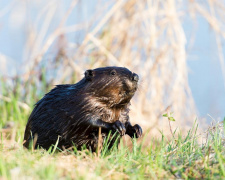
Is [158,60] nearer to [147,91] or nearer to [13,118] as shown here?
[147,91]

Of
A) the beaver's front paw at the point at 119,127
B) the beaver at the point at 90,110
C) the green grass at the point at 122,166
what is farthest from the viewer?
the beaver at the point at 90,110

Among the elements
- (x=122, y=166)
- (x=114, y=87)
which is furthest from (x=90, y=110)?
(x=122, y=166)

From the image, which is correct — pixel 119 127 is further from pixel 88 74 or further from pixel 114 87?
pixel 88 74

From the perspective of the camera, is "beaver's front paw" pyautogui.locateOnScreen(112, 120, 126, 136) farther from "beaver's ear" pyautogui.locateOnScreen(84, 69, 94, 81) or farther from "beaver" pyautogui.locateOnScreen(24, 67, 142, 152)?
"beaver's ear" pyautogui.locateOnScreen(84, 69, 94, 81)

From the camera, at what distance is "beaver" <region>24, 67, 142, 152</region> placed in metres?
3.29

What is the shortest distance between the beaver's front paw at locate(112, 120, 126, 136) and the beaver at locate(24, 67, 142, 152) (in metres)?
0.02

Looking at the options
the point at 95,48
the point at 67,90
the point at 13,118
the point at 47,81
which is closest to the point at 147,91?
the point at 95,48

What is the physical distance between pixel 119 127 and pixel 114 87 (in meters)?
0.35

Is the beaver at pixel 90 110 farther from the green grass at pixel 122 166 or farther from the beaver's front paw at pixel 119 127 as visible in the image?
the green grass at pixel 122 166

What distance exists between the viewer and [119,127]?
3.15m

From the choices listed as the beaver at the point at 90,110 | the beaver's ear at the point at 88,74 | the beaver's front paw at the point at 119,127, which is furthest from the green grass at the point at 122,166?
the beaver's ear at the point at 88,74

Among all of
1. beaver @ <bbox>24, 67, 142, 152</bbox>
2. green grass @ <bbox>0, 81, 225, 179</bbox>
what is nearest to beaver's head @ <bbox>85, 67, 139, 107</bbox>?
beaver @ <bbox>24, 67, 142, 152</bbox>

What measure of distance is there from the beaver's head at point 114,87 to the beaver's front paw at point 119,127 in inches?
8.4

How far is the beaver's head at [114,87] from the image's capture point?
3336mm
